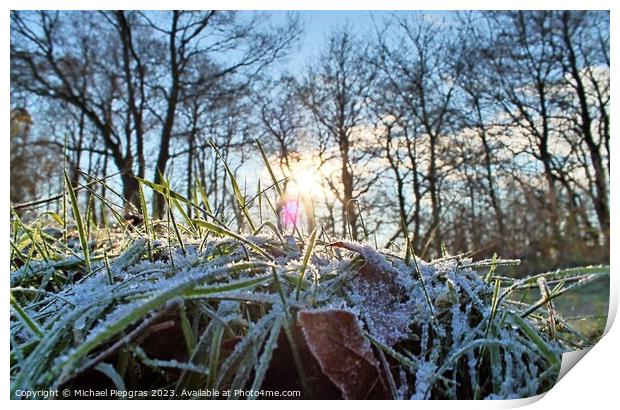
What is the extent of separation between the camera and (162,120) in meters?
2.48

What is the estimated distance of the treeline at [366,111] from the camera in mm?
1433

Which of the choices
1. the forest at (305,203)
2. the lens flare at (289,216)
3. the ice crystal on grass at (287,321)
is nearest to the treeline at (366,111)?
the forest at (305,203)

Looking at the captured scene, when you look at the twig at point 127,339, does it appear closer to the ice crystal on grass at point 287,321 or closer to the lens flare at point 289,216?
the ice crystal on grass at point 287,321

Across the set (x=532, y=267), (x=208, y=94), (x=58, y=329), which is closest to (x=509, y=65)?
(x=532, y=267)

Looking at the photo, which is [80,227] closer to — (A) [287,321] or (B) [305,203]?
(A) [287,321]

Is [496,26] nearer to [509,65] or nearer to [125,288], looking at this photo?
[509,65]

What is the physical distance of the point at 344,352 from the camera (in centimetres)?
37

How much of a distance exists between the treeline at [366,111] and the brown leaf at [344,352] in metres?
0.76

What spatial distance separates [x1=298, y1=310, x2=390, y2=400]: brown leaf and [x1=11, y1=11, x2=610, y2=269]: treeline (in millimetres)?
761

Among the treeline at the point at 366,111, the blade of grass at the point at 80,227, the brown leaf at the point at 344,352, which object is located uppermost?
the treeline at the point at 366,111

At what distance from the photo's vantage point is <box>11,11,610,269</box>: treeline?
4.70 ft

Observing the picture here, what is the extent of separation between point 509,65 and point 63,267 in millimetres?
1700

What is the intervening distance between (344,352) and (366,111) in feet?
7.01

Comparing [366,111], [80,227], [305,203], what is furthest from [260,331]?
[366,111]
